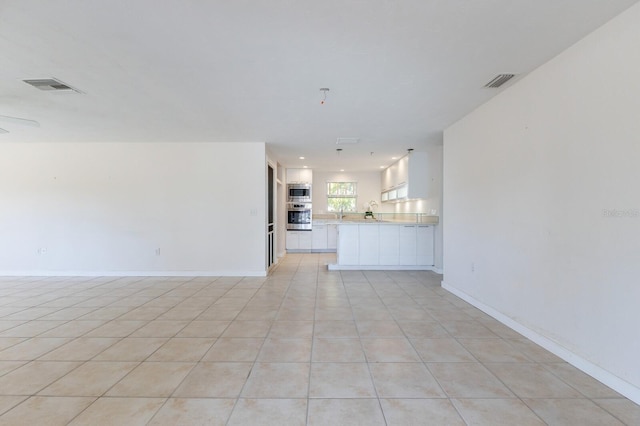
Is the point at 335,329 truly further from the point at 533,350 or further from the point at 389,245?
the point at 389,245

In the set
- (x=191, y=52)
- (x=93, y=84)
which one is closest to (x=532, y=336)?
(x=191, y=52)

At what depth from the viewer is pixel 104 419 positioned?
5.51 ft

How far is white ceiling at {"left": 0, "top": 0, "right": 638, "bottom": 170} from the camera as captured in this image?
74.4 inches

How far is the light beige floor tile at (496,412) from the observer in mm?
1653

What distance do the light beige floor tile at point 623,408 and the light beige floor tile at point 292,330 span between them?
210cm

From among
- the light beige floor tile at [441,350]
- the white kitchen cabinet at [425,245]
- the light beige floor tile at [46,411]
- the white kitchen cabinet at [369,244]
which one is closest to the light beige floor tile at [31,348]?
the light beige floor tile at [46,411]

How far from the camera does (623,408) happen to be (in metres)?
1.77

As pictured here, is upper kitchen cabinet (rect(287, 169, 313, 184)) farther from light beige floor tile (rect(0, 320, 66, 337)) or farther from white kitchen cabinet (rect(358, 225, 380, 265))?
light beige floor tile (rect(0, 320, 66, 337))

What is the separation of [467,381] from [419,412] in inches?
21.8

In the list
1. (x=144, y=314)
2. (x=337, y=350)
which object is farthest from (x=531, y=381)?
(x=144, y=314)

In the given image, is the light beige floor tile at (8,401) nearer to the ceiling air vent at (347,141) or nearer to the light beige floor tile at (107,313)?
the light beige floor tile at (107,313)

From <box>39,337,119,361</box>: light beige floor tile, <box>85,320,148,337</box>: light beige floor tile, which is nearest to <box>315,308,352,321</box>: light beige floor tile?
<box>85,320,148,337</box>: light beige floor tile

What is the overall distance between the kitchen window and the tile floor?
18.4 feet

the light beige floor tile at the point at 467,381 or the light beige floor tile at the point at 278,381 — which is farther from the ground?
the light beige floor tile at the point at 467,381
